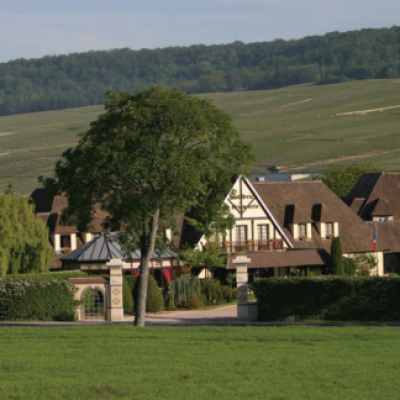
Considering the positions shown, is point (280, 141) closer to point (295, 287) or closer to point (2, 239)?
point (2, 239)

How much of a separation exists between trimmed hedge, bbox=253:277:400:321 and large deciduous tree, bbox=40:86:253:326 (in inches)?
177

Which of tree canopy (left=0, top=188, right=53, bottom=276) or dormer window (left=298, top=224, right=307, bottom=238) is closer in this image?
tree canopy (left=0, top=188, right=53, bottom=276)

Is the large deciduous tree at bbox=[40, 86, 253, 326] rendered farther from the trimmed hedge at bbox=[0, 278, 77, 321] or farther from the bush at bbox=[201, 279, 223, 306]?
the bush at bbox=[201, 279, 223, 306]

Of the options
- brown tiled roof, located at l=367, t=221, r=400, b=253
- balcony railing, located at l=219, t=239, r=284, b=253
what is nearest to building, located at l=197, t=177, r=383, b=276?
balcony railing, located at l=219, t=239, r=284, b=253

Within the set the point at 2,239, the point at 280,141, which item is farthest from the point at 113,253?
the point at 280,141

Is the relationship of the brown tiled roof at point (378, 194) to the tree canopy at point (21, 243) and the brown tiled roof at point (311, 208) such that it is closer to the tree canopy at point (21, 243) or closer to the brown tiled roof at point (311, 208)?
the brown tiled roof at point (311, 208)

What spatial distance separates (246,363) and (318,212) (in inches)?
1657

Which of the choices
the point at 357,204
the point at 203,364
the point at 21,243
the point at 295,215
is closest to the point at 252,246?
the point at 295,215

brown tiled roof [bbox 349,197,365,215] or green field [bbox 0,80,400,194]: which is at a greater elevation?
green field [bbox 0,80,400,194]

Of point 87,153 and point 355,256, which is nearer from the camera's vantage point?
point 87,153

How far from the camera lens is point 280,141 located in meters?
170

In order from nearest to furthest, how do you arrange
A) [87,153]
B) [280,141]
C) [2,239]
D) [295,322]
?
[87,153] → [295,322] → [2,239] → [280,141]

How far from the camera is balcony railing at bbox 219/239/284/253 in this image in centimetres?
5689

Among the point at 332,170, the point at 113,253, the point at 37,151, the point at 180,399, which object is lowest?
the point at 180,399
